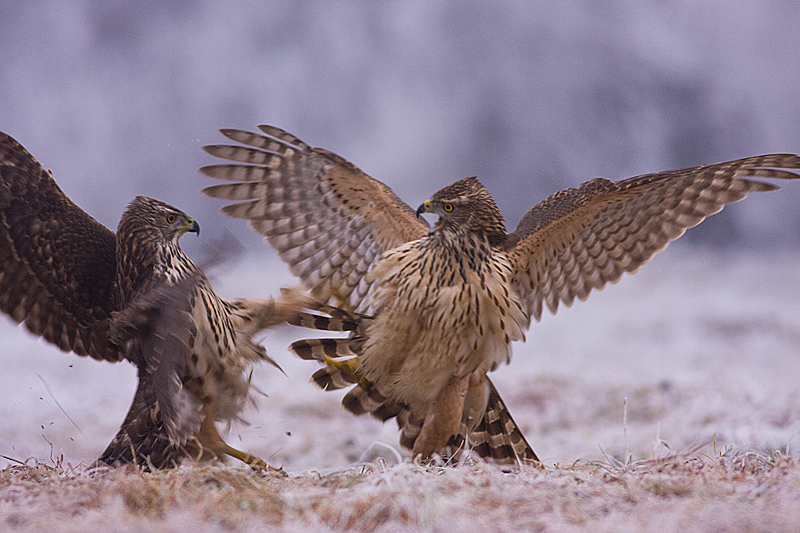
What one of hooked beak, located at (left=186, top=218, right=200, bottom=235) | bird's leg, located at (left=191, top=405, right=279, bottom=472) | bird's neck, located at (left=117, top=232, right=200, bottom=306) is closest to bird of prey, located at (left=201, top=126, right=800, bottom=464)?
hooked beak, located at (left=186, top=218, right=200, bottom=235)

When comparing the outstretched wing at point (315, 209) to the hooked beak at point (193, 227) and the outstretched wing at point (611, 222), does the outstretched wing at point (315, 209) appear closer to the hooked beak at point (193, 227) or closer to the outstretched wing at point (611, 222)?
the hooked beak at point (193, 227)

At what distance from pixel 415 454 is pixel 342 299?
4.49ft

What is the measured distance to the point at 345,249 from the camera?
17.5 ft

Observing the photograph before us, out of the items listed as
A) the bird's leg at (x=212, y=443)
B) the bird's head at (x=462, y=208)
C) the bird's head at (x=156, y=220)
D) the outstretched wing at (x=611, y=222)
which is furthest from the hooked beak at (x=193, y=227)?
the outstretched wing at (x=611, y=222)

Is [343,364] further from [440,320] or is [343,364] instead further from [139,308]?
[139,308]

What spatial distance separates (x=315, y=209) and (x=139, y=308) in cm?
175

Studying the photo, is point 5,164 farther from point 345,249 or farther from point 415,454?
point 415,454

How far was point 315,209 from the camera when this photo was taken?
5199 millimetres

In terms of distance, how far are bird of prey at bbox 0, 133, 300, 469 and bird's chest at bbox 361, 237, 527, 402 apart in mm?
731

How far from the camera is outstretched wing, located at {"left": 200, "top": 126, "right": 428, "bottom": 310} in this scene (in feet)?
16.4

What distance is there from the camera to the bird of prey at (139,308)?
3.85 metres

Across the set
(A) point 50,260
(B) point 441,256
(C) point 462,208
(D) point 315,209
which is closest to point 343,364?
(B) point 441,256

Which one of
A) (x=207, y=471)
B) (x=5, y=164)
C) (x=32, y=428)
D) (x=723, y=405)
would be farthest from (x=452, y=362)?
(x=32, y=428)

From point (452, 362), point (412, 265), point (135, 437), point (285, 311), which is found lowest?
point (135, 437)
